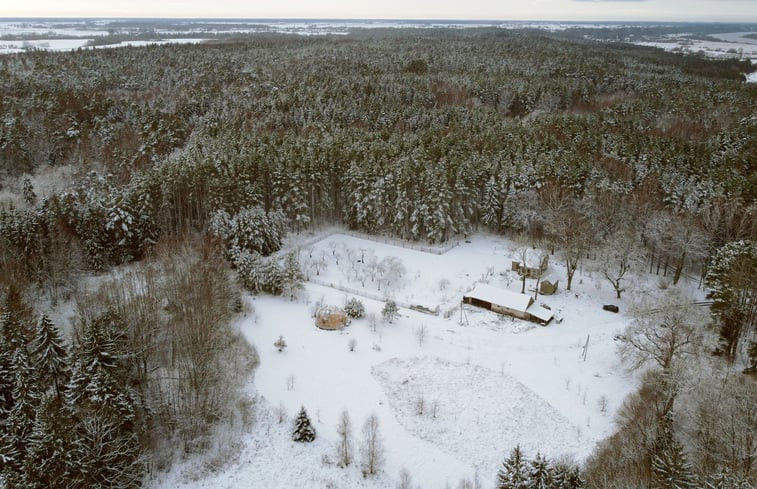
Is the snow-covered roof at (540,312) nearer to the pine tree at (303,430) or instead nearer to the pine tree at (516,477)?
the pine tree at (303,430)

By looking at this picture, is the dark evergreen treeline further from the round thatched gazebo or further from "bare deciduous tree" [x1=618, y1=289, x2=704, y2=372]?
"bare deciduous tree" [x1=618, y1=289, x2=704, y2=372]

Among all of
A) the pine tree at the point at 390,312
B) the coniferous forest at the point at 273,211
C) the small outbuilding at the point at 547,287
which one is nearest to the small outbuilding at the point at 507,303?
the small outbuilding at the point at 547,287

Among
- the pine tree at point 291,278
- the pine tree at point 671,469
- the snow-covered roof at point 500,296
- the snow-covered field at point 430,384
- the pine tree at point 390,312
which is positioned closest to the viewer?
the pine tree at point 671,469

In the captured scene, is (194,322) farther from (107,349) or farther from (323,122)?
(323,122)

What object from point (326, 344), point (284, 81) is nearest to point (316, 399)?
point (326, 344)

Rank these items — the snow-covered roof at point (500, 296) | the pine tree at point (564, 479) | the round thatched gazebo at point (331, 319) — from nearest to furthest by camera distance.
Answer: the pine tree at point (564, 479)
the round thatched gazebo at point (331, 319)
the snow-covered roof at point (500, 296)
